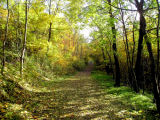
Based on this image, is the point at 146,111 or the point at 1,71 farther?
the point at 1,71

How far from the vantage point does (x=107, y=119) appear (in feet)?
13.8

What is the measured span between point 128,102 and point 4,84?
6.30m

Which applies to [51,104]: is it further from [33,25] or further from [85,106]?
[33,25]

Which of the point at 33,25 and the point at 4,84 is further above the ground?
the point at 33,25

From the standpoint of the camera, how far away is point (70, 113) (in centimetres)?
458

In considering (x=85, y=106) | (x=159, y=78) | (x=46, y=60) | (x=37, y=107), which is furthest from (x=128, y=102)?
(x=46, y=60)

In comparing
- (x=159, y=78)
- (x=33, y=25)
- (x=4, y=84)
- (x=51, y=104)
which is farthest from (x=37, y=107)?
(x=33, y=25)

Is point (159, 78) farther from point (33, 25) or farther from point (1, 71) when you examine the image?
point (33, 25)

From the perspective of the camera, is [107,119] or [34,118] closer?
[34,118]

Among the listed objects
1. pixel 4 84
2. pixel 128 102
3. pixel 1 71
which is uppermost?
pixel 1 71

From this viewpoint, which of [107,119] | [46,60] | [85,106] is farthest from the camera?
[46,60]

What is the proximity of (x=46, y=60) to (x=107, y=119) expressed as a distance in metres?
9.49

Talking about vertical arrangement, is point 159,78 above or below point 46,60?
below

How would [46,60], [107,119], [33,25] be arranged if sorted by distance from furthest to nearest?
[46,60], [33,25], [107,119]
